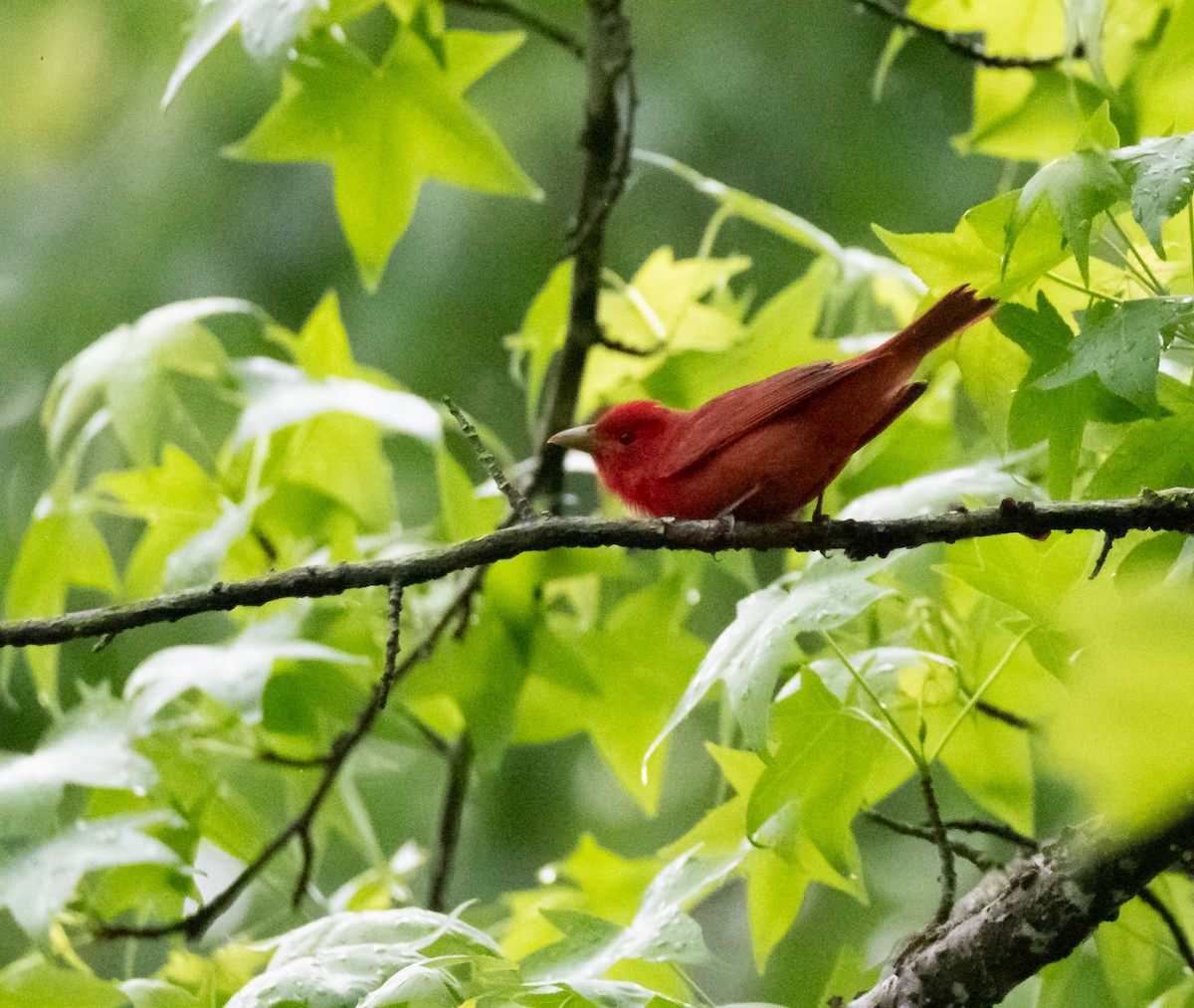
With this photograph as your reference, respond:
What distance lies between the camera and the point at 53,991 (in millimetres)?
1583

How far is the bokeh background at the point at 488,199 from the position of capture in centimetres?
394

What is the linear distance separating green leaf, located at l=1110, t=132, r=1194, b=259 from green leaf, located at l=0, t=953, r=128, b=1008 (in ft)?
4.58

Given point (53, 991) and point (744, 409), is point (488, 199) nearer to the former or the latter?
point (744, 409)

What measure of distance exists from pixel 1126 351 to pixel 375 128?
133 cm

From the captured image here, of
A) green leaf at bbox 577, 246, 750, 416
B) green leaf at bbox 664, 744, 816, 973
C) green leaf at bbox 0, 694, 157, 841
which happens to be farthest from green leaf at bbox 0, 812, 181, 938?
green leaf at bbox 577, 246, 750, 416

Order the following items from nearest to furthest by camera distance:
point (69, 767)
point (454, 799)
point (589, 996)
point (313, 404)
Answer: point (589, 996), point (69, 767), point (313, 404), point (454, 799)

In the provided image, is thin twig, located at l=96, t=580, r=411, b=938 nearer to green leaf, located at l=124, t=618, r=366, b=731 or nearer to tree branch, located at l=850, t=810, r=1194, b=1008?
green leaf, located at l=124, t=618, r=366, b=731

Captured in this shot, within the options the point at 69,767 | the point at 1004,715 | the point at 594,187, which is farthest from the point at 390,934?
the point at 594,187

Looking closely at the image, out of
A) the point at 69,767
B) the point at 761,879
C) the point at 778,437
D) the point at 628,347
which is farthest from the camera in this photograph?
the point at 628,347

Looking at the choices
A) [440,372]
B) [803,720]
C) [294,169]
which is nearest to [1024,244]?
[803,720]

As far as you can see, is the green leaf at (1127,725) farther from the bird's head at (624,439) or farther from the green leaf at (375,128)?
the green leaf at (375,128)

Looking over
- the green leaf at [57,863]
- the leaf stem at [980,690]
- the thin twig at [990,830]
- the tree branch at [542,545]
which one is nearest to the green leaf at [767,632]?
the tree branch at [542,545]

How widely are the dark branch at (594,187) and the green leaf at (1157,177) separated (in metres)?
1.21

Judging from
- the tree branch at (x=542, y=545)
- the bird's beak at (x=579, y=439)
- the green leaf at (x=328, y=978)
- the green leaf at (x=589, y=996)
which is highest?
the tree branch at (x=542, y=545)
